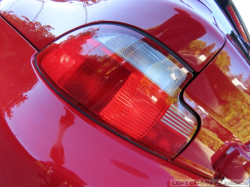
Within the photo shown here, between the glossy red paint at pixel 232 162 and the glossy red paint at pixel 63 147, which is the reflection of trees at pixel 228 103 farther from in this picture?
the glossy red paint at pixel 63 147

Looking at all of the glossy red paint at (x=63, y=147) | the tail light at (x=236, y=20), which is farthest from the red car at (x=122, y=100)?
the tail light at (x=236, y=20)

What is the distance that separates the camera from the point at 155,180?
0.93 metres

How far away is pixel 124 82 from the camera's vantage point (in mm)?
922

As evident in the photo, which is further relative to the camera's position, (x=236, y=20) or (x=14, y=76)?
(x=236, y=20)

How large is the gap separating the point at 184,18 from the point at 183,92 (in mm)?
310

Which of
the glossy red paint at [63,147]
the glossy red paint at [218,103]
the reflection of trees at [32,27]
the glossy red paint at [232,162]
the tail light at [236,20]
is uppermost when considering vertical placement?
the tail light at [236,20]

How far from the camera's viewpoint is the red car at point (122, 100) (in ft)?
2.91

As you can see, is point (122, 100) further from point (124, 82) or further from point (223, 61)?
point (223, 61)

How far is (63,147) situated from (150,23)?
0.61 meters

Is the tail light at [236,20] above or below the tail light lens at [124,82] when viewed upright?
above

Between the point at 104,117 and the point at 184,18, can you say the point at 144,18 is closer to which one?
the point at 184,18

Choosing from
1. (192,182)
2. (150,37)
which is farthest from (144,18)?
(192,182)

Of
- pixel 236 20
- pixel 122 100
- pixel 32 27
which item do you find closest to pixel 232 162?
pixel 122 100

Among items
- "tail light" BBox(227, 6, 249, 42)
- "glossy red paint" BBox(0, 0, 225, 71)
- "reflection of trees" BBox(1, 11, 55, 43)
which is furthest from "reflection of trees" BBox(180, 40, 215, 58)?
"tail light" BBox(227, 6, 249, 42)
